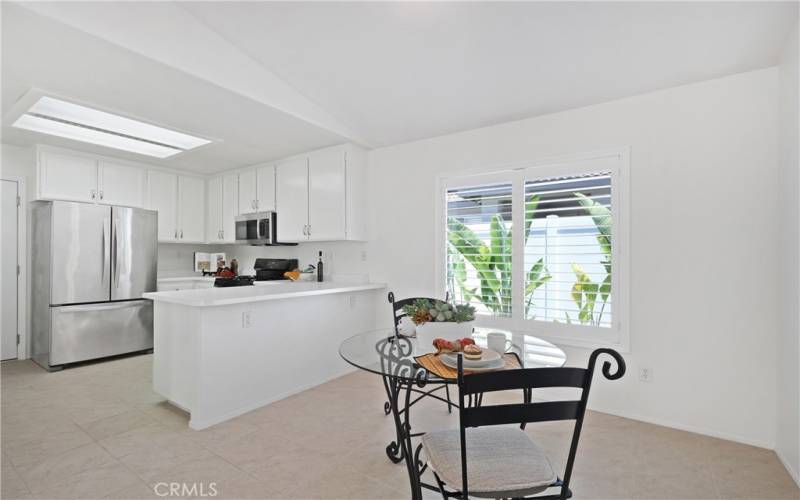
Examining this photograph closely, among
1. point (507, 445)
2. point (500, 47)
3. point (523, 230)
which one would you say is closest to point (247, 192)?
point (523, 230)

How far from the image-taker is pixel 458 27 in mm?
→ 2389

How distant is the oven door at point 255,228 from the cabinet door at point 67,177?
1.54m

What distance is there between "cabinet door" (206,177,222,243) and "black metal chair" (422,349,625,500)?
475cm

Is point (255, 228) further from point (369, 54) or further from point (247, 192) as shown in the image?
point (369, 54)

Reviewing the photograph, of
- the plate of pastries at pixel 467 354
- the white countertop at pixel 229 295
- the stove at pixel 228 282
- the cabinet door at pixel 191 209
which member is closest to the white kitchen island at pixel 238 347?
the white countertop at pixel 229 295

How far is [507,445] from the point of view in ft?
4.91

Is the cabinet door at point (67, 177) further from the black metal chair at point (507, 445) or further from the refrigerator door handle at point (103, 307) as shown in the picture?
the black metal chair at point (507, 445)

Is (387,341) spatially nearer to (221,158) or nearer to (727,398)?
(727,398)

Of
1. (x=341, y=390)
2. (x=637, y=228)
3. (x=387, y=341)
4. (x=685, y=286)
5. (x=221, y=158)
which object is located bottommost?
(x=341, y=390)

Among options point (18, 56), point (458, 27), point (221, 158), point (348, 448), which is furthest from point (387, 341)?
point (221, 158)

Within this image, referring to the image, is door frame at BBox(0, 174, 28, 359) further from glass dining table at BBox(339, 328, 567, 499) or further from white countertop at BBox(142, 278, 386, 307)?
glass dining table at BBox(339, 328, 567, 499)

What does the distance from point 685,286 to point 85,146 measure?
5.58 metres

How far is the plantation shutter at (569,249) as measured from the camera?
114 inches

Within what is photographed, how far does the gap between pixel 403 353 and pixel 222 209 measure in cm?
427
